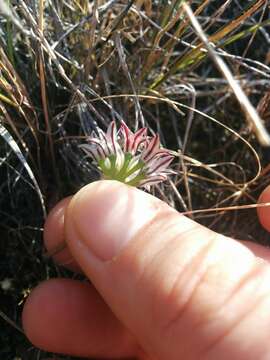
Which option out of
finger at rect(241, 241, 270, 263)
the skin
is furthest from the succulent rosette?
finger at rect(241, 241, 270, 263)

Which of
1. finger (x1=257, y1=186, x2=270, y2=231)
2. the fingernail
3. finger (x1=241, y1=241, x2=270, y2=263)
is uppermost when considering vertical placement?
the fingernail

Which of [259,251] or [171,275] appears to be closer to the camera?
[171,275]

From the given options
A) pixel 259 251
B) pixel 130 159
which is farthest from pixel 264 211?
pixel 130 159

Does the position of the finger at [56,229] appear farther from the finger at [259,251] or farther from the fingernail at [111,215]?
the finger at [259,251]

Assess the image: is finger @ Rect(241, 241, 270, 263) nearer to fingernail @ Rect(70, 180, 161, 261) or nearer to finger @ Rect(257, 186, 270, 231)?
finger @ Rect(257, 186, 270, 231)

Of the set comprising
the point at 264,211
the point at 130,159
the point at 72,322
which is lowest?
the point at 72,322

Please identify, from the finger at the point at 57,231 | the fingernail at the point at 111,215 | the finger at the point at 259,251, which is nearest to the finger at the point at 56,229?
the finger at the point at 57,231

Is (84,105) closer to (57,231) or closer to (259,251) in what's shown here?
(57,231)
